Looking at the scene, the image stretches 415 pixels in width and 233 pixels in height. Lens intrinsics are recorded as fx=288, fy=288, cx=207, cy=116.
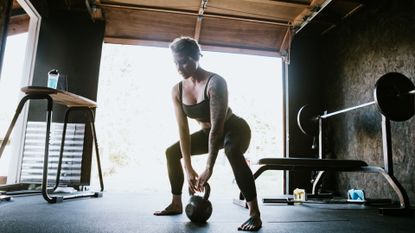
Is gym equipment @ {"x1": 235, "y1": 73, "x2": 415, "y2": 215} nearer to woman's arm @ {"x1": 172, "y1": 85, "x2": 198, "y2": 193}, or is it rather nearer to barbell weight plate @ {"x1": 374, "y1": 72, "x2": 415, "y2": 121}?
barbell weight plate @ {"x1": 374, "y1": 72, "x2": 415, "y2": 121}

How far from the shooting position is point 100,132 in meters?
3.95

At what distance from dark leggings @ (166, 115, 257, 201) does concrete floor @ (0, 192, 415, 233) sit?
24cm

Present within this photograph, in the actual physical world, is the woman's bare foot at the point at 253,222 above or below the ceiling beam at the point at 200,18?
below

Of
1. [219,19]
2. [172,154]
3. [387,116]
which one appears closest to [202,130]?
[172,154]

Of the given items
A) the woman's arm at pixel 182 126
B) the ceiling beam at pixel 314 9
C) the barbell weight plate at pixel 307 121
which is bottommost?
the woman's arm at pixel 182 126

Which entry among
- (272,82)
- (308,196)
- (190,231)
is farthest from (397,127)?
(190,231)

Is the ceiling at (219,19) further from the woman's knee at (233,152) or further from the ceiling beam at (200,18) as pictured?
the woman's knee at (233,152)

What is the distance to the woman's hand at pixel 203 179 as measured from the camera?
1.66 m

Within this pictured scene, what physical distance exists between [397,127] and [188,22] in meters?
2.81

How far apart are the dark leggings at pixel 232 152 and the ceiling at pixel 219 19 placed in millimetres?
2091

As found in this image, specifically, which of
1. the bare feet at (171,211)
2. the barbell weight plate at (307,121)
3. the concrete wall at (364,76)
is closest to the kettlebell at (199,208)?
the bare feet at (171,211)

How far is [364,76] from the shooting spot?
355 cm

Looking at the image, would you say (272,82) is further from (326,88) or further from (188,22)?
(188,22)

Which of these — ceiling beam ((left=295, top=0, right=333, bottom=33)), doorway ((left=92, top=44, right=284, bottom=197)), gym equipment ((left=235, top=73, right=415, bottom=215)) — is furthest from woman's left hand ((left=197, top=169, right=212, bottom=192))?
ceiling beam ((left=295, top=0, right=333, bottom=33))
